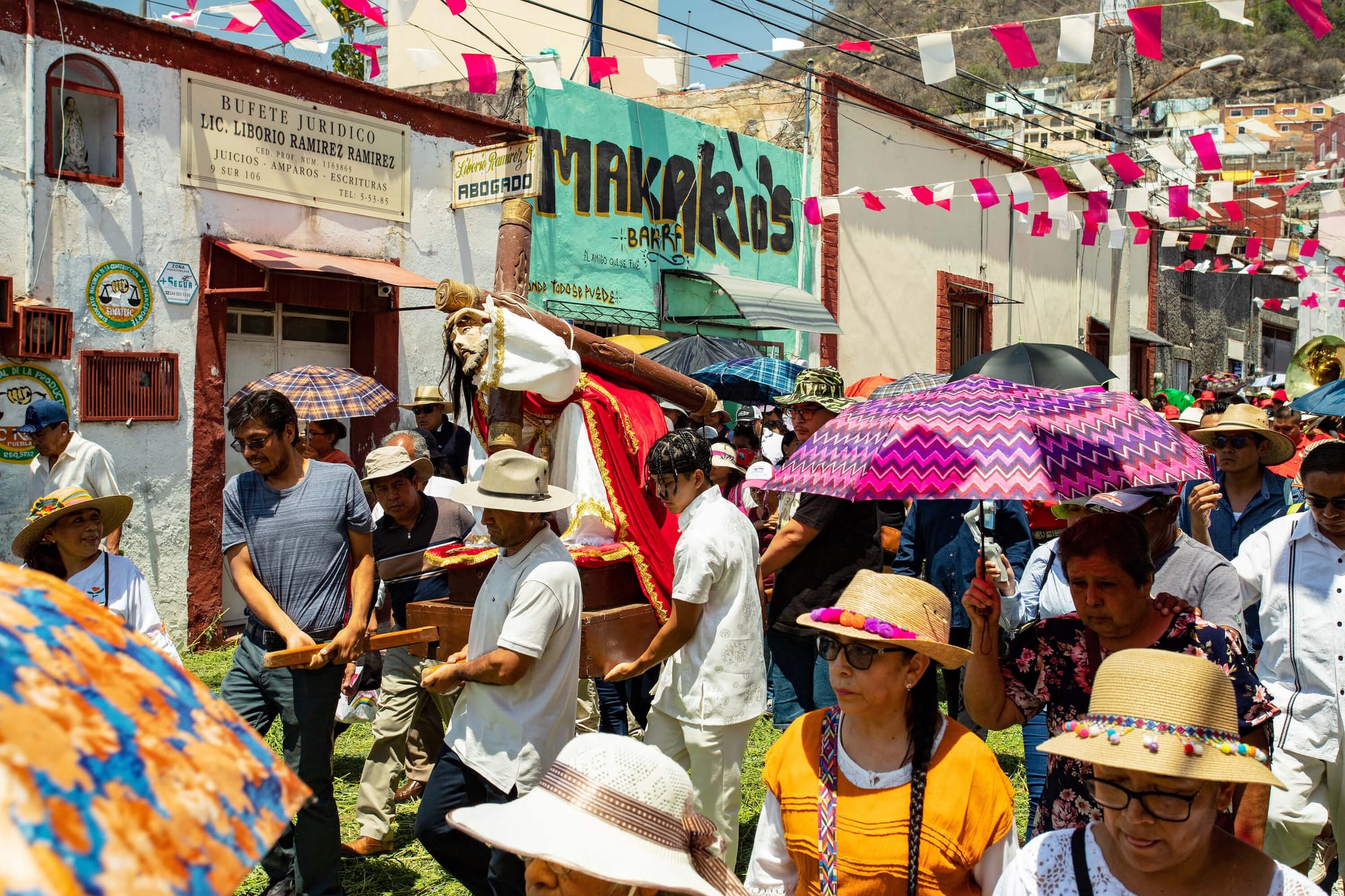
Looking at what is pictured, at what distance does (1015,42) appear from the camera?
888cm

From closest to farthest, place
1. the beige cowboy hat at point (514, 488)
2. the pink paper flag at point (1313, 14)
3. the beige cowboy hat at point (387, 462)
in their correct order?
the beige cowboy hat at point (514, 488) → the beige cowboy hat at point (387, 462) → the pink paper flag at point (1313, 14)

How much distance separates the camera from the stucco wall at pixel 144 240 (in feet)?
26.3

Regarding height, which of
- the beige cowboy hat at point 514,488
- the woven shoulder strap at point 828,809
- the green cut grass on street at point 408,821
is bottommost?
the green cut grass on street at point 408,821

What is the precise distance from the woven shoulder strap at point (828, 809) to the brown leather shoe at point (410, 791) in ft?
11.0

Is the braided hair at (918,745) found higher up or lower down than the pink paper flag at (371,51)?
lower down

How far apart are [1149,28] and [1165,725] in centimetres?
701

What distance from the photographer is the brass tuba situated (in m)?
9.10

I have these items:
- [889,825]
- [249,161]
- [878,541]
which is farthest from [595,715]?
[249,161]

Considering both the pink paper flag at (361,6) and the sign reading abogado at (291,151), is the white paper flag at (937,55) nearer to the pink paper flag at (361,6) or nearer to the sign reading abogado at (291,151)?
the pink paper flag at (361,6)

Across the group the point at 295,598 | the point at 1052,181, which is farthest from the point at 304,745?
the point at 1052,181

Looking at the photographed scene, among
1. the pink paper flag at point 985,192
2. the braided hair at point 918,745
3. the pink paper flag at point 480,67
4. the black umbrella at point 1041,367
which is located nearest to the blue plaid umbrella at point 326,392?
the pink paper flag at point 480,67

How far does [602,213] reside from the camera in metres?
12.8

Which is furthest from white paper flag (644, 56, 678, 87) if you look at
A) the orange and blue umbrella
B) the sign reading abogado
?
the orange and blue umbrella

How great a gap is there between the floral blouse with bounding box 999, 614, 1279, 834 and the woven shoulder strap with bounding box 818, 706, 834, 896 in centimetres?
63
